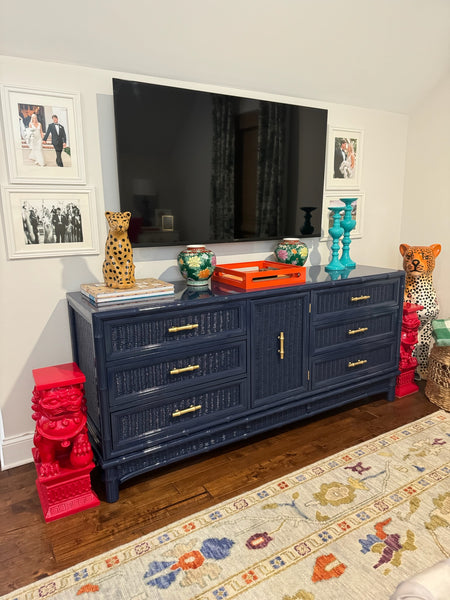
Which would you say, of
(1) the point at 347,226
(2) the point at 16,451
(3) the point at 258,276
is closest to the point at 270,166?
(1) the point at 347,226

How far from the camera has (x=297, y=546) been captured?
61.6 inches

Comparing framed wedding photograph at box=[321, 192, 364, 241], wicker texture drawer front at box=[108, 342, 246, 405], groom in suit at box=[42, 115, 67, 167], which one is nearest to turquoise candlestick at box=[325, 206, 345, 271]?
framed wedding photograph at box=[321, 192, 364, 241]

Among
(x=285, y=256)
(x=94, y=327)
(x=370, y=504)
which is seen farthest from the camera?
(x=285, y=256)

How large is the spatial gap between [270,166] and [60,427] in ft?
5.66

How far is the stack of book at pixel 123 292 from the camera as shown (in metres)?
1.74

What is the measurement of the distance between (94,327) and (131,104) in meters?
1.07

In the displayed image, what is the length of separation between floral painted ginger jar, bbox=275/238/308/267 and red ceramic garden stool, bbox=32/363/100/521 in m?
1.33

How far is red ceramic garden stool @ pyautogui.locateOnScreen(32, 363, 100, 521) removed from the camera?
1705 mm

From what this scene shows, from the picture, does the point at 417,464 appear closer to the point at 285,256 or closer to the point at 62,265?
the point at 285,256

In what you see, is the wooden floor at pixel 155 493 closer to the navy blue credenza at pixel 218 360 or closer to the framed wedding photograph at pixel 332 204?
the navy blue credenza at pixel 218 360

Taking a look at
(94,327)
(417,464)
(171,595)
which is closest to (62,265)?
(94,327)

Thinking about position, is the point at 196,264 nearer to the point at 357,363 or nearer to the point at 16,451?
the point at 357,363

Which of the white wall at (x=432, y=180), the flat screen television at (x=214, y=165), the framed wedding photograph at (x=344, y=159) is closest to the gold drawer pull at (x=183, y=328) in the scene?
the flat screen television at (x=214, y=165)

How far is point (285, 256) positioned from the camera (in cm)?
253
